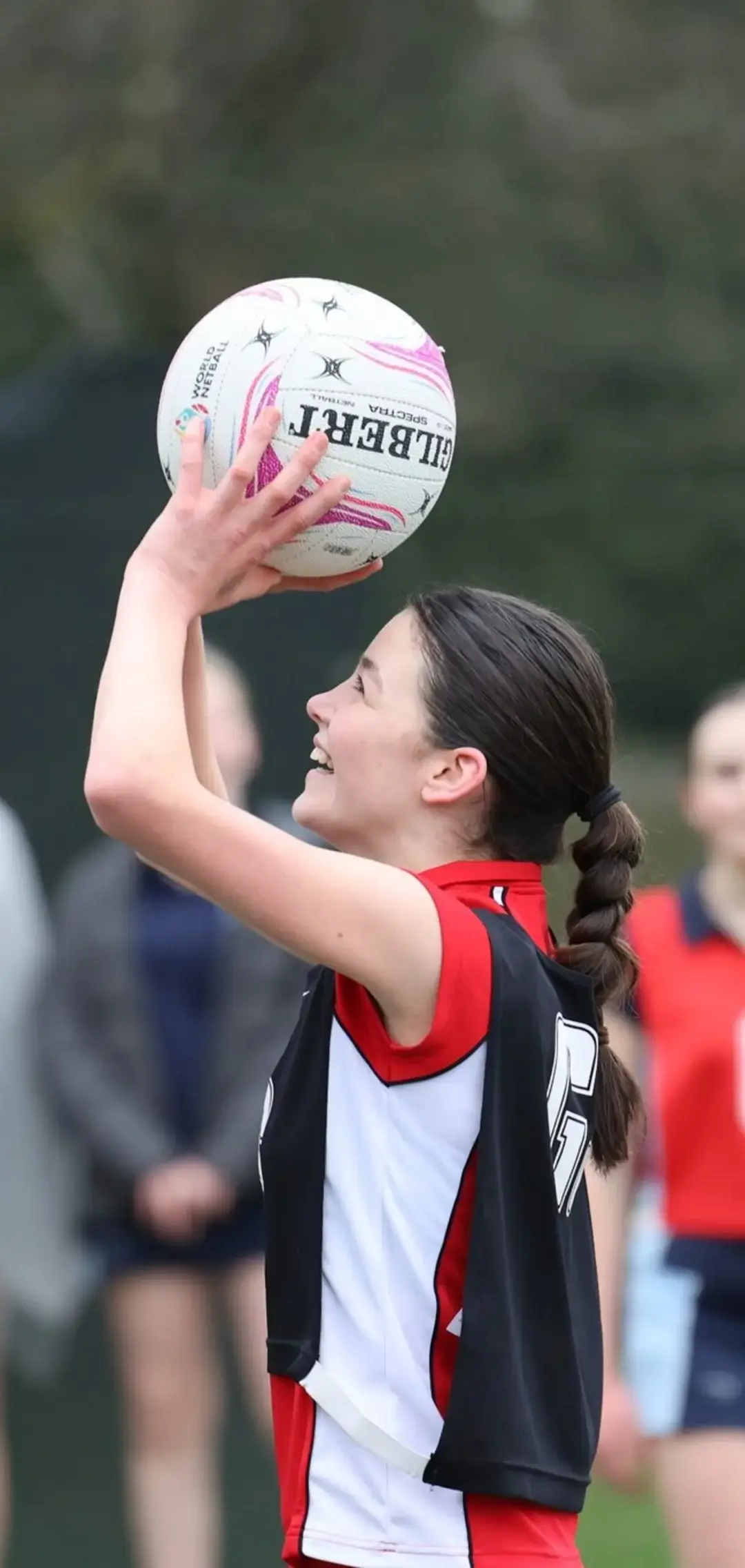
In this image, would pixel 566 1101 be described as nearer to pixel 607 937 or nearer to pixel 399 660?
pixel 607 937

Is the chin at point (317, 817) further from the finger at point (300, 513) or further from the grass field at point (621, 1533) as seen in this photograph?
the grass field at point (621, 1533)

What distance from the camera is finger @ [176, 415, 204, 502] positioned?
7.16 feet

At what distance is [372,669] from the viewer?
2.36 m

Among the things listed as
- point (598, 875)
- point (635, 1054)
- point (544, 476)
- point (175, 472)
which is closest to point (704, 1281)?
point (635, 1054)

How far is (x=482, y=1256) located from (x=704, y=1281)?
1.84 meters

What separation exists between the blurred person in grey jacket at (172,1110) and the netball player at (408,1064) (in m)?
2.11

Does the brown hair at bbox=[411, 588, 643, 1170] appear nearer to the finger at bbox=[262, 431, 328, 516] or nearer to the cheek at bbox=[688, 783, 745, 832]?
the finger at bbox=[262, 431, 328, 516]

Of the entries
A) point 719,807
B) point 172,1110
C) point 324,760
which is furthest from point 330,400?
point 172,1110

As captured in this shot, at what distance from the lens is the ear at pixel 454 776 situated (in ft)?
7.44

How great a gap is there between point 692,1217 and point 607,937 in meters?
1.59

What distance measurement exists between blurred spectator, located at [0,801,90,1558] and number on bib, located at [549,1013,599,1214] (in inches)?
93.1

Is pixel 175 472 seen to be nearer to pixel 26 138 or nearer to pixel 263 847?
pixel 263 847

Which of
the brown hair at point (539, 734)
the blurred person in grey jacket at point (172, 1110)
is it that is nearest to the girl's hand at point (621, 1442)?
the blurred person in grey jacket at point (172, 1110)

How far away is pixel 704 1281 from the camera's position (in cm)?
385
